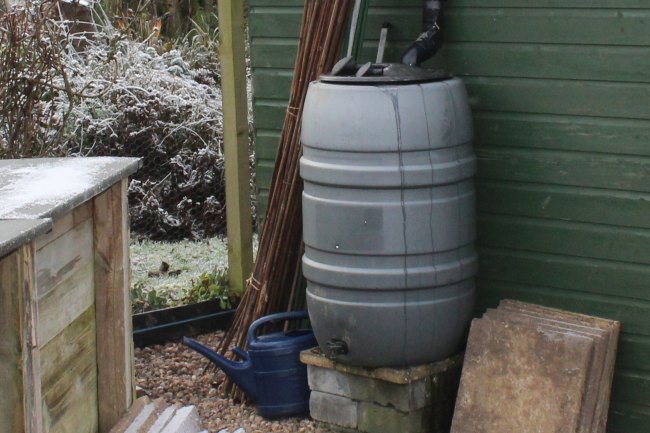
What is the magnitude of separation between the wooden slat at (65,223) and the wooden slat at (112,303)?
4 cm

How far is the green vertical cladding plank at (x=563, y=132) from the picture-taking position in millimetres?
3580

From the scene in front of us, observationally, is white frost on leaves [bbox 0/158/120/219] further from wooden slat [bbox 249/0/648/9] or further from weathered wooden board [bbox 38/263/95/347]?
wooden slat [bbox 249/0/648/9]

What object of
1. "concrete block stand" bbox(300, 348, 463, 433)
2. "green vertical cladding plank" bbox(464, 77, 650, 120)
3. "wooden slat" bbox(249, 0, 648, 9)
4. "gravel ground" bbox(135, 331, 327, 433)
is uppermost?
"wooden slat" bbox(249, 0, 648, 9)

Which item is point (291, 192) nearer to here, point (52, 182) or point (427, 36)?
point (427, 36)

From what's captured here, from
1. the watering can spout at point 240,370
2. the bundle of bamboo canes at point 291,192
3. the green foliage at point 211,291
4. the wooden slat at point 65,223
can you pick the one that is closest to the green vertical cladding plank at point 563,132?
the bundle of bamboo canes at point 291,192

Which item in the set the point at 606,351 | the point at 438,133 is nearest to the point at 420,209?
the point at 438,133

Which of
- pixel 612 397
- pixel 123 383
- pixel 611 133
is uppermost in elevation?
pixel 611 133

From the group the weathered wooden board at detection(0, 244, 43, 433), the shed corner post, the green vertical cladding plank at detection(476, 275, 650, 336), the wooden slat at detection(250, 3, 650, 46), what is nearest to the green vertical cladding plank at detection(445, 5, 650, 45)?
the wooden slat at detection(250, 3, 650, 46)

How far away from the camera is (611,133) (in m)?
3.62

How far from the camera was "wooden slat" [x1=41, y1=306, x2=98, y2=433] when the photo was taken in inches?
111

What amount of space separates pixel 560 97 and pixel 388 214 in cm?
75

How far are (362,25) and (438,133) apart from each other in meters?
0.64

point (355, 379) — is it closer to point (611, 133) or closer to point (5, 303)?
point (611, 133)

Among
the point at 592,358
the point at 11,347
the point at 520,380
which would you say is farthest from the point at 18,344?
the point at 592,358
